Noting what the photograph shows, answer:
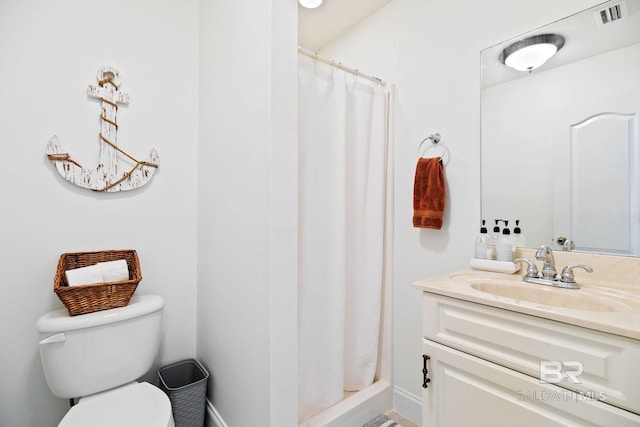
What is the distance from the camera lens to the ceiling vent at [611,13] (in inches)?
44.2

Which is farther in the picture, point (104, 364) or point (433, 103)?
point (433, 103)

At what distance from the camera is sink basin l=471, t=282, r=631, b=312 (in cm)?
98

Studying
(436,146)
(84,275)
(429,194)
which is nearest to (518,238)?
(429,194)

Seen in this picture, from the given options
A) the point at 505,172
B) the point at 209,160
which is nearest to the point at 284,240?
the point at 209,160

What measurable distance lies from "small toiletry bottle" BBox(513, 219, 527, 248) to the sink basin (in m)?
0.26

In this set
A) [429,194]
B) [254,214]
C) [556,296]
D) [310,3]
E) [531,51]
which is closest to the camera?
[556,296]

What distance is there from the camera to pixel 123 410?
1.13 meters

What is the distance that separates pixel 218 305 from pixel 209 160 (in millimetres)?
776

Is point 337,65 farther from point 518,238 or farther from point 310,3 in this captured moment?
point 518,238

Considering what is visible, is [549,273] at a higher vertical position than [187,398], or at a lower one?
higher

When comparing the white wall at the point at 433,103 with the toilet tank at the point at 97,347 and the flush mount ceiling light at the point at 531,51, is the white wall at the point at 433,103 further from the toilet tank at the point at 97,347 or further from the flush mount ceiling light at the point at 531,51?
the toilet tank at the point at 97,347

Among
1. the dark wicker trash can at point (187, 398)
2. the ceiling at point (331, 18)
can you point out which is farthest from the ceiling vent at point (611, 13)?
the dark wicker trash can at point (187, 398)

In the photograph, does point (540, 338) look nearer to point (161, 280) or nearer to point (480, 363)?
point (480, 363)

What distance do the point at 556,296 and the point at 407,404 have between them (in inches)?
43.4
